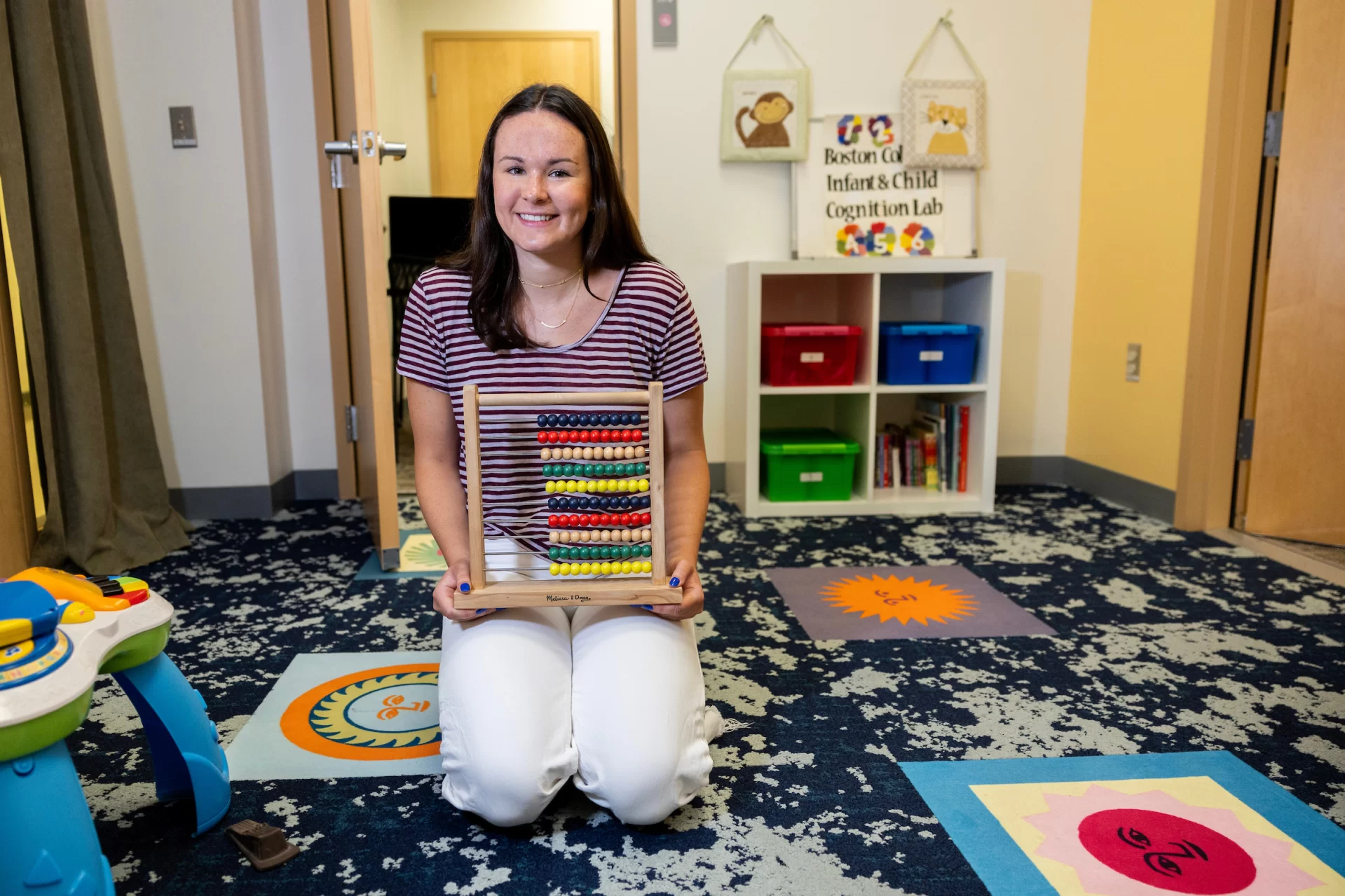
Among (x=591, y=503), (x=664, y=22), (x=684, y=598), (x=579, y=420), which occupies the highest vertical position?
(x=664, y=22)

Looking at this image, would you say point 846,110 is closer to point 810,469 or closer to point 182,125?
point 810,469

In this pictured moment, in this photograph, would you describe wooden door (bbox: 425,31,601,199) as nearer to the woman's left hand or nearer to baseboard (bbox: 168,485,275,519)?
baseboard (bbox: 168,485,275,519)

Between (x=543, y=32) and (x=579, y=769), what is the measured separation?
489cm

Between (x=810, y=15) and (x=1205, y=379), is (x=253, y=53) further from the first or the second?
(x=1205, y=379)

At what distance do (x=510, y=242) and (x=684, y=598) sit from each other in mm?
571

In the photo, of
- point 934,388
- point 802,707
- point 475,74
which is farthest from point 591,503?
point 475,74

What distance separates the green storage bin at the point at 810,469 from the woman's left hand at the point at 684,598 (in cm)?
171

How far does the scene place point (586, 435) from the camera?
1.33 m

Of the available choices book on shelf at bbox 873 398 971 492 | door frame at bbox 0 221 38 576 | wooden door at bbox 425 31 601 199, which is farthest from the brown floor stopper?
wooden door at bbox 425 31 601 199

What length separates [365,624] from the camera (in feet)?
6.57

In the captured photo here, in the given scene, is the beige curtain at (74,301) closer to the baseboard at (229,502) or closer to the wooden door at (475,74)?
the baseboard at (229,502)

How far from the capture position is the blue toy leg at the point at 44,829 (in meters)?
0.91

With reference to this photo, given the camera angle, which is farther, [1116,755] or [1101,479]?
[1101,479]

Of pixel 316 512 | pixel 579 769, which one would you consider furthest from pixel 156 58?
pixel 579 769
